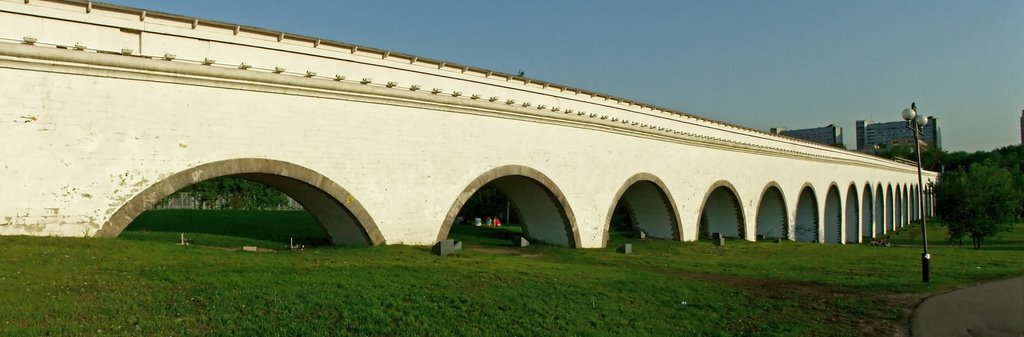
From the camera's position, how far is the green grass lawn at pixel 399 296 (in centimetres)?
762

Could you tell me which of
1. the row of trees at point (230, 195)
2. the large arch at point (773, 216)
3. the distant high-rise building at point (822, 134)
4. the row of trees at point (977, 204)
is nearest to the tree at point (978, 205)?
the row of trees at point (977, 204)

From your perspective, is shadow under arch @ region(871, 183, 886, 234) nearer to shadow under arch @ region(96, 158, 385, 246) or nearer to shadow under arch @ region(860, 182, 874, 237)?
shadow under arch @ region(860, 182, 874, 237)

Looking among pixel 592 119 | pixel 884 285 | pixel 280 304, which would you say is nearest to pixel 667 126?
pixel 592 119

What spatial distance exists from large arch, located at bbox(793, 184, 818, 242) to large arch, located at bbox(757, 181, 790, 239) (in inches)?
179

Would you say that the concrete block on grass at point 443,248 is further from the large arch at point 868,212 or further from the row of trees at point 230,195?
the large arch at point 868,212

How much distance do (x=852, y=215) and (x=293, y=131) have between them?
50.5 meters

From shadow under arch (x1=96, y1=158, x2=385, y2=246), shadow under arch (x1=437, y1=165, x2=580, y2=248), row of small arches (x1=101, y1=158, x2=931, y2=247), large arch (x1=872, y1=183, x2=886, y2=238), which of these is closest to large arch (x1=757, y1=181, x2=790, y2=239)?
row of small arches (x1=101, y1=158, x2=931, y2=247)

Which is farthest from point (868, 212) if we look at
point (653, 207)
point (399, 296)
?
point (399, 296)

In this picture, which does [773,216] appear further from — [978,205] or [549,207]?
[549,207]

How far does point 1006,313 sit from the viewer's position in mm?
12008

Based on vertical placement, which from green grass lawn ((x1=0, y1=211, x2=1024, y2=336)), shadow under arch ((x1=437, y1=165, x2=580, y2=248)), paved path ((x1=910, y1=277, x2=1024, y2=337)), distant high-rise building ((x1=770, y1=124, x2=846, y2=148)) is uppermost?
distant high-rise building ((x1=770, y1=124, x2=846, y2=148))

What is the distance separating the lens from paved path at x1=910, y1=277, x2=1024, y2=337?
34.6 ft

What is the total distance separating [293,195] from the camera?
16.7 m

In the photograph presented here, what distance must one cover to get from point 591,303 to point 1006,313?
27.1 feet
